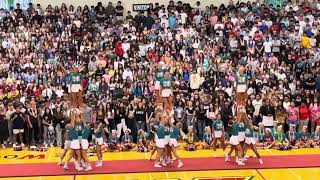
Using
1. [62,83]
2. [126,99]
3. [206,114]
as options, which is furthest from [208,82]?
[62,83]

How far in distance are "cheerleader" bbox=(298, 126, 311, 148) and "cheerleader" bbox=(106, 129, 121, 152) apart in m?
7.47

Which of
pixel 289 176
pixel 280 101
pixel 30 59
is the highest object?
pixel 30 59

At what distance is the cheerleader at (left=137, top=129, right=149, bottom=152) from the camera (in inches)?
919

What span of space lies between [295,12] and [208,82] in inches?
389

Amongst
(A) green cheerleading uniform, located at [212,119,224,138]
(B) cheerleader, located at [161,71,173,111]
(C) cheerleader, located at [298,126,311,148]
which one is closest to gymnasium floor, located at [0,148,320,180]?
(A) green cheerleading uniform, located at [212,119,224,138]

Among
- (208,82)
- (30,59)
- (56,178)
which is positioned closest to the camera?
(56,178)

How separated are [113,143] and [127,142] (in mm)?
592

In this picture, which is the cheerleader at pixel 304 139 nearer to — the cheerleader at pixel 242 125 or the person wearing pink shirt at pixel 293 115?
the person wearing pink shirt at pixel 293 115

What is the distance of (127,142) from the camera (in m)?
23.9

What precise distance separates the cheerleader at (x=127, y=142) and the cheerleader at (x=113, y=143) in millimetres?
206

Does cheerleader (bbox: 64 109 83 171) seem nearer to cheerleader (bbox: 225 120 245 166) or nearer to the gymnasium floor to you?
the gymnasium floor

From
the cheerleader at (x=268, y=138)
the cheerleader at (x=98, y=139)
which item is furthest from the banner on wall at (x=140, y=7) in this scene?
the cheerleader at (x=98, y=139)

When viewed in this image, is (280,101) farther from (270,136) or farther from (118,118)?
(118,118)

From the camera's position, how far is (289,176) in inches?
759
